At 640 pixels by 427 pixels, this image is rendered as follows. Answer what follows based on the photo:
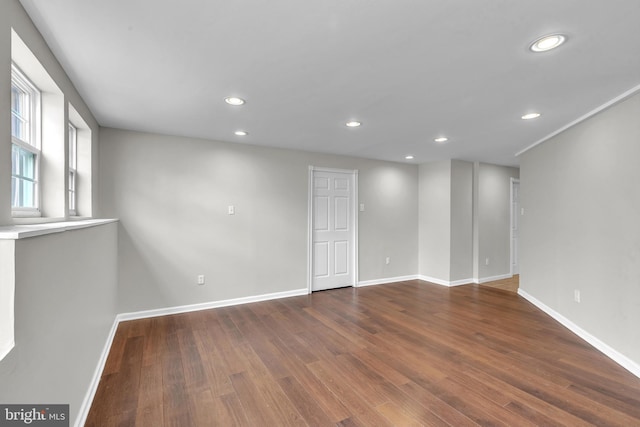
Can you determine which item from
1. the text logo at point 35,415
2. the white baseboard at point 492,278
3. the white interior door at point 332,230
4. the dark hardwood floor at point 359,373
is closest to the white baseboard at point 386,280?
the white interior door at point 332,230

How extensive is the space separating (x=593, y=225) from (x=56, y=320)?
4.25 m

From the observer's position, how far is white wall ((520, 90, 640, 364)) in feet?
8.15

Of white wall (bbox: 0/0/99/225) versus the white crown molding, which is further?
the white crown molding

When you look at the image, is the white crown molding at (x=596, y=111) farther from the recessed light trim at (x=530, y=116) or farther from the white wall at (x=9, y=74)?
the white wall at (x=9, y=74)

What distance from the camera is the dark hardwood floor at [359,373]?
189 cm

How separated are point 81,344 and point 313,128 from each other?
278cm

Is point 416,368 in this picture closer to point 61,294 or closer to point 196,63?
point 61,294

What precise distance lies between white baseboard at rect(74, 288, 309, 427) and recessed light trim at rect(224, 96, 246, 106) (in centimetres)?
237

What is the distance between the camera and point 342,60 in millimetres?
1911

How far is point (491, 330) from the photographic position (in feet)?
10.7

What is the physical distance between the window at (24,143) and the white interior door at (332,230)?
336cm

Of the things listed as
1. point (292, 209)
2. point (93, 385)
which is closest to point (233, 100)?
point (292, 209)

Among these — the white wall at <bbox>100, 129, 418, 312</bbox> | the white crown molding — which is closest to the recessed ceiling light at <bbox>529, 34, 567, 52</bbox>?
the white crown molding

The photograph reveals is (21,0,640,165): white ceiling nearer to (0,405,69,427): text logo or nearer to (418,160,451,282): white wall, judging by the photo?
(0,405,69,427): text logo
